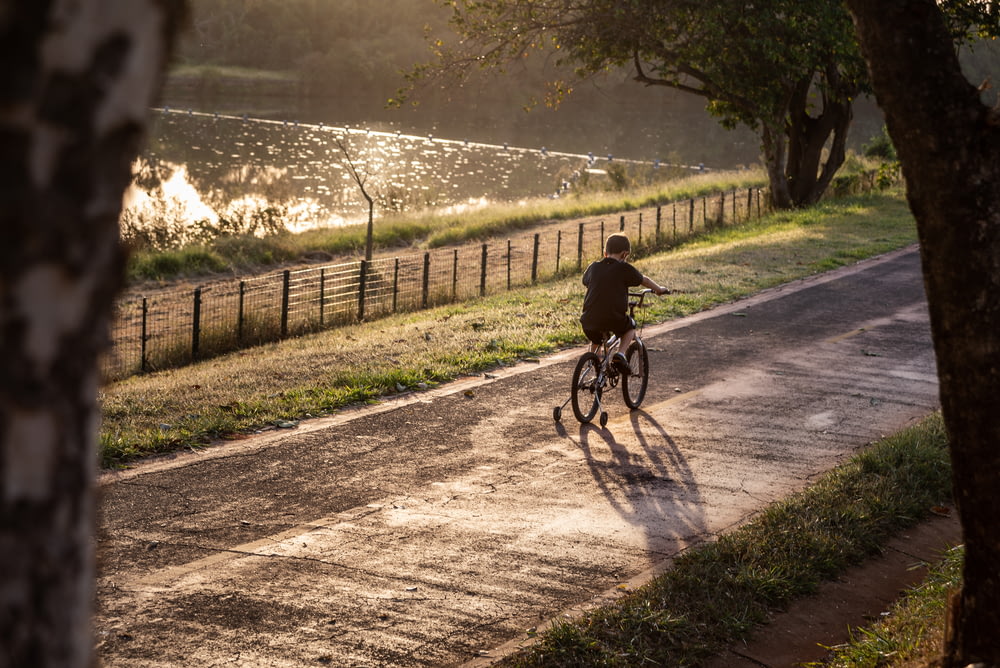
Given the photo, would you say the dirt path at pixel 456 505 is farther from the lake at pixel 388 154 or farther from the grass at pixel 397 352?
the lake at pixel 388 154

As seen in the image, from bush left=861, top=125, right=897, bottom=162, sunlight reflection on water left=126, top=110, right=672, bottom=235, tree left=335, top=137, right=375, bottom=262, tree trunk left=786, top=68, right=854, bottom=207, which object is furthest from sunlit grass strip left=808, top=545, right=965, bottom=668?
bush left=861, top=125, right=897, bottom=162

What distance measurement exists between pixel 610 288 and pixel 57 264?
9.01 metres

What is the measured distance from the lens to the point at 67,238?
1590mm

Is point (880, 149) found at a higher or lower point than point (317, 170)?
higher

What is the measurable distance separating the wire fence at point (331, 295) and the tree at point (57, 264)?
9560 millimetres

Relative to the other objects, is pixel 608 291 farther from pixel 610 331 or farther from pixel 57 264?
pixel 57 264

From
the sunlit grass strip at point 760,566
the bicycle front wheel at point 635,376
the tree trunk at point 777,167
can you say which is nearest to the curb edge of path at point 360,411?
the bicycle front wheel at point 635,376

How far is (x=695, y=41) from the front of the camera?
29.6m

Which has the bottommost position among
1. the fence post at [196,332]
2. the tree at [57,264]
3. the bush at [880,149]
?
the fence post at [196,332]

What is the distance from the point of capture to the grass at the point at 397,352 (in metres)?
10.8

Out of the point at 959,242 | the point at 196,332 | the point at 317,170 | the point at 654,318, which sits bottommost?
the point at 196,332

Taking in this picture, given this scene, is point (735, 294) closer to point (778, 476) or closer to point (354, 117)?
point (778, 476)

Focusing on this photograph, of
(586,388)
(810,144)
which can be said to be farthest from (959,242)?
(810,144)

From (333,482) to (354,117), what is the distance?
287ft
